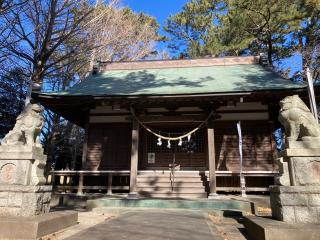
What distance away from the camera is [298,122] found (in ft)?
17.2

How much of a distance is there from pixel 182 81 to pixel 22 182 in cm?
886

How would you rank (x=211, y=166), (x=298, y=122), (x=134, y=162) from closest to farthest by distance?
1. (x=298, y=122)
2. (x=211, y=166)
3. (x=134, y=162)

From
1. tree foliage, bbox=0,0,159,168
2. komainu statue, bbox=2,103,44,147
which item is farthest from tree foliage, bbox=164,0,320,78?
komainu statue, bbox=2,103,44,147

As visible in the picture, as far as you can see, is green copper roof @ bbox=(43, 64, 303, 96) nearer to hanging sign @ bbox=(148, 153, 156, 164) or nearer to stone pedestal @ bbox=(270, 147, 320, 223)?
hanging sign @ bbox=(148, 153, 156, 164)

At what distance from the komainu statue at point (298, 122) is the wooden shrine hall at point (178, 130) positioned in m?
4.67

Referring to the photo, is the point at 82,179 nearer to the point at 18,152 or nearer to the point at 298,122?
the point at 18,152

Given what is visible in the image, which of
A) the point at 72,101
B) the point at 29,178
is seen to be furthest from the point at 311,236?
the point at 72,101

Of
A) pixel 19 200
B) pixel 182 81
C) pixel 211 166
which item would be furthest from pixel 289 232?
pixel 182 81

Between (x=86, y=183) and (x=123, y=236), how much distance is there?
8.36 metres

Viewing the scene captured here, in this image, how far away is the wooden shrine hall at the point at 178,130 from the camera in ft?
34.4

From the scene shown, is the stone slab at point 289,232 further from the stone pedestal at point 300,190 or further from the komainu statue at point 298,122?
the komainu statue at point 298,122

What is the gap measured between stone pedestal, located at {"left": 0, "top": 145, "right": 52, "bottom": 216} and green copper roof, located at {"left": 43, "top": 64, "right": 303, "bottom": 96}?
Answer: 539 centimetres

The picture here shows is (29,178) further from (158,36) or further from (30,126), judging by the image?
(158,36)

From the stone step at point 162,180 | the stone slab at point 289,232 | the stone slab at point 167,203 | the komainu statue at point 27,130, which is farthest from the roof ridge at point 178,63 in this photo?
the stone slab at point 289,232
